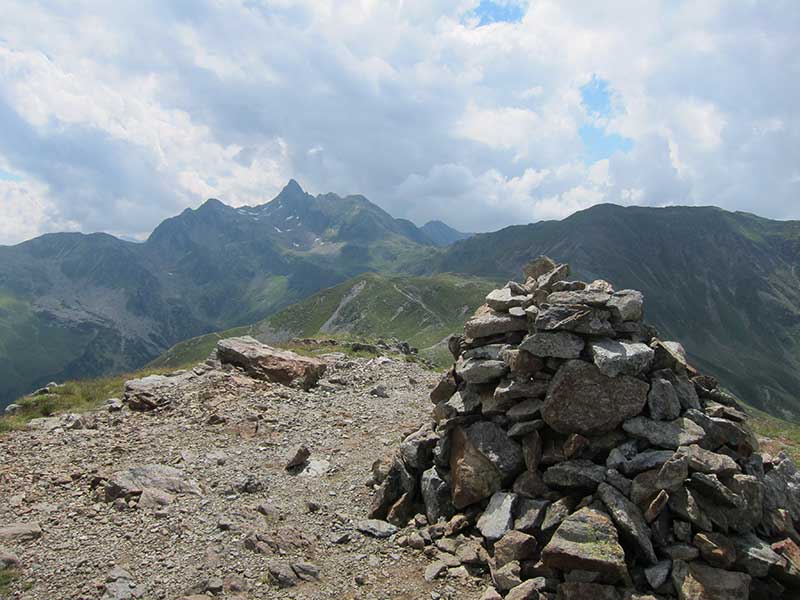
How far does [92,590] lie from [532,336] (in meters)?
12.3

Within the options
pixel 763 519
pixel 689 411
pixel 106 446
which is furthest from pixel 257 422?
pixel 763 519

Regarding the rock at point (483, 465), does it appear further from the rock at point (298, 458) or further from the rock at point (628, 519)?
the rock at point (298, 458)

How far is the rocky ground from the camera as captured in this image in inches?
453

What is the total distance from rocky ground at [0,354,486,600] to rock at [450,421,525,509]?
186cm

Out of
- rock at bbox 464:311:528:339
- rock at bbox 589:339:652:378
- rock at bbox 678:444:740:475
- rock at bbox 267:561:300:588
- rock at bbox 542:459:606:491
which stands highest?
rock at bbox 464:311:528:339

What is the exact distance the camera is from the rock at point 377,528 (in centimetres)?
1370

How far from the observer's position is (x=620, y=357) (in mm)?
13289

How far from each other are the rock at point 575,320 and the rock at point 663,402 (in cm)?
185

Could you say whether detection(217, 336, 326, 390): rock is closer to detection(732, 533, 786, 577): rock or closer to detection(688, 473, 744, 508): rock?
detection(688, 473, 744, 508): rock

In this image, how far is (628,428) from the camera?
13062 mm

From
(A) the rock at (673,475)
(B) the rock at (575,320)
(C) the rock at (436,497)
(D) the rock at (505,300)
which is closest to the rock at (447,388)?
→ (D) the rock at (505,300)

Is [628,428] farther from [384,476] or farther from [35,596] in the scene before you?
[35,596]

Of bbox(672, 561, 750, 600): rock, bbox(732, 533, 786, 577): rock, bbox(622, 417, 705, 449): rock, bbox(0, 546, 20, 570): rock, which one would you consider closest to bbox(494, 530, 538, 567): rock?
bbox(672, 561, 750, 600): rock

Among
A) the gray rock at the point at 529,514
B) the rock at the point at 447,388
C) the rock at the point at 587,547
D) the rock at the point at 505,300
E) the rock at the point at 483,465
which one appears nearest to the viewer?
the rock at the point at 587,547
